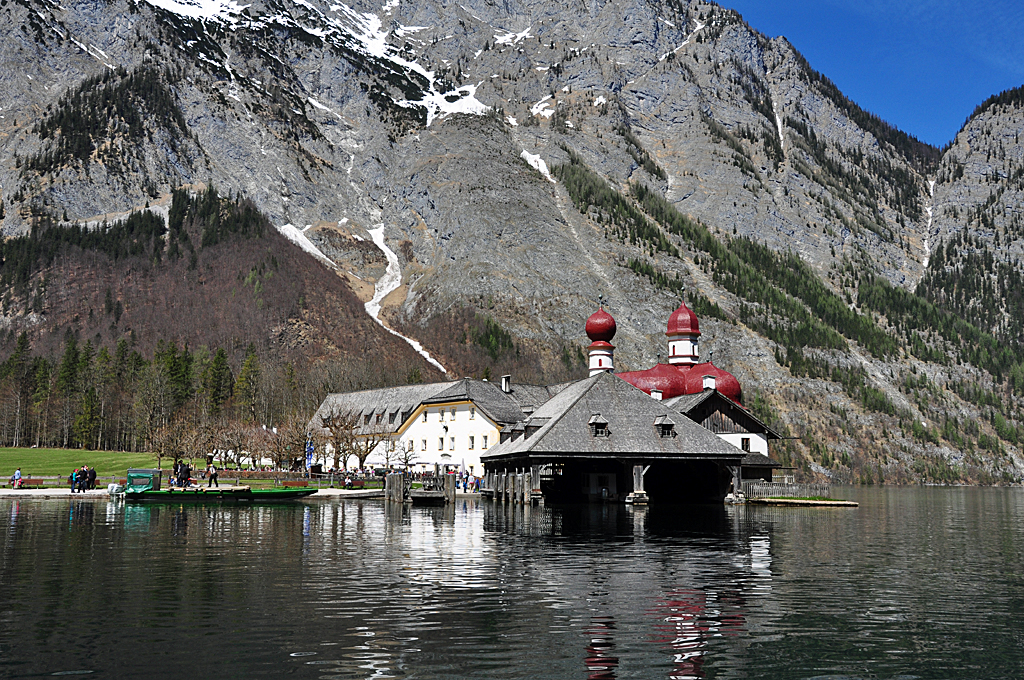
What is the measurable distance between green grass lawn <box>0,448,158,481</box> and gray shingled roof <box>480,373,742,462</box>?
53648 mm

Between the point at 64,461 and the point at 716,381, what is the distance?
76711mm

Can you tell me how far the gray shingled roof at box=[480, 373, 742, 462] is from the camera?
211 feet

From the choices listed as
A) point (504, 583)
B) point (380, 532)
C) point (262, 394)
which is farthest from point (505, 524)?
point (262, 394)

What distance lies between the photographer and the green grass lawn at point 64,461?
334 feet

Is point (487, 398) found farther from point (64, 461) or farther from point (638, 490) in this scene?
point (64, 461)

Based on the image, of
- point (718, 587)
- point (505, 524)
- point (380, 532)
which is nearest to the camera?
point (718, 587)

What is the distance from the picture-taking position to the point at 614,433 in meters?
66.6

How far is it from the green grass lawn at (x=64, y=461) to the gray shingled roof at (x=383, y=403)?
21764 millimetres

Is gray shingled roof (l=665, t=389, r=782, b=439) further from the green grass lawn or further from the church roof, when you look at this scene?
the green grass lawn

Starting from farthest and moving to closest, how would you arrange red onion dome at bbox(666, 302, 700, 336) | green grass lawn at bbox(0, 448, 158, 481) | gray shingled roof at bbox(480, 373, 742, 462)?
red onion dome at bbox(666, 302, 700, 336) < green grass lawn at bbox(0, 448, 158, 481) < gray shingled roof at bbox(480, 373, 742, 462)

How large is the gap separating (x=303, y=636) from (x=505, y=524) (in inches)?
1260

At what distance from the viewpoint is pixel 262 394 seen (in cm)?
15362

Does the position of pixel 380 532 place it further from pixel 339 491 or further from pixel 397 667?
pixel 339 491

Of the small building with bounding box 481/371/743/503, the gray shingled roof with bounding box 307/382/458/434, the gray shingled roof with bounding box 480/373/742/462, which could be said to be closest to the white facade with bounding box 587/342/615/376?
the gray shingled roof with bounding box 307/382/458/434
